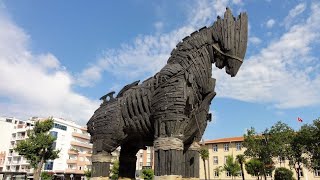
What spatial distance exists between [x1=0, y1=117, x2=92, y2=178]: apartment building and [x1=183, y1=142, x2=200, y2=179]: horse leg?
56269 millimetres

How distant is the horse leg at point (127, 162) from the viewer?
30.0ft

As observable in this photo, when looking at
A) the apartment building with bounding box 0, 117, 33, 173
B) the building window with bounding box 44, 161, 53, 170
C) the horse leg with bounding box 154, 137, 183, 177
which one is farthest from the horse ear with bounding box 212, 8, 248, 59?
the apartment building with bounding box 0, 117, 33, 173

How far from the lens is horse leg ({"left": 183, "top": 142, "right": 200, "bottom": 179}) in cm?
773

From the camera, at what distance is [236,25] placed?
23.9 feet

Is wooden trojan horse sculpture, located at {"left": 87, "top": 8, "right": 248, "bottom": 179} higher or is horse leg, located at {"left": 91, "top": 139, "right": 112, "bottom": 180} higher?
wooden trojan horse sculpture, located at {"left": 87, "top": 8, "right": 248, "bottom": 179}

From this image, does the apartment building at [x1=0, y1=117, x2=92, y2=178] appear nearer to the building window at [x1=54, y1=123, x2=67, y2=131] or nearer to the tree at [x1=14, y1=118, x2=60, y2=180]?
the building window at [x1=54, y1=123, x2=67, y2=131]

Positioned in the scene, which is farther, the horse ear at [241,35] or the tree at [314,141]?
the tree at [314,141]

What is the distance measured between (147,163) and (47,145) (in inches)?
1592

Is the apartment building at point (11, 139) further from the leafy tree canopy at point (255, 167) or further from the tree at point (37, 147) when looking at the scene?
the leafy tree canopy at point (255, 167)

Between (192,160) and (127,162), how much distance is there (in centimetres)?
222

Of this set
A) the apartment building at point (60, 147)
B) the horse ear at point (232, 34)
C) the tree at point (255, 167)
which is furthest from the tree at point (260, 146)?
the apartment building at point (60, 147)

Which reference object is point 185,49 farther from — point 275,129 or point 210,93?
point 275,129

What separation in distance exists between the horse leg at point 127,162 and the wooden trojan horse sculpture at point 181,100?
865 millimetres

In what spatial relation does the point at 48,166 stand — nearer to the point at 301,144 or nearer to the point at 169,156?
the point at 301,144
